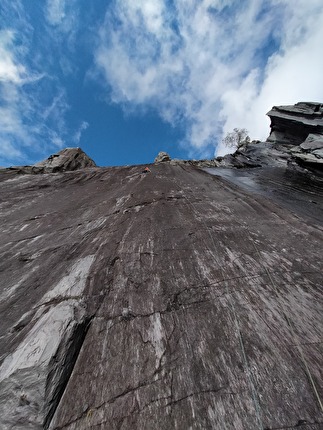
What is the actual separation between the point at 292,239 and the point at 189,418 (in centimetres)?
592

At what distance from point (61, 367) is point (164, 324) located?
6.30 feet

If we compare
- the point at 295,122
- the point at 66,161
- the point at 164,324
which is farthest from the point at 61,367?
the point at 295,122

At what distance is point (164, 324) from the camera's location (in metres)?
4.75

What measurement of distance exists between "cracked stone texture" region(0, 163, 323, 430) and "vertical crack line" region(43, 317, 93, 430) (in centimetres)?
2

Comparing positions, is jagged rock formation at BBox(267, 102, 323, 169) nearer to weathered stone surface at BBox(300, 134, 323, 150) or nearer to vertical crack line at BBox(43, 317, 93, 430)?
weathered stone surface at BBox(300, 134, 323, 150)

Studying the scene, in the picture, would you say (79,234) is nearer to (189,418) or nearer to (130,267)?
(130,267)

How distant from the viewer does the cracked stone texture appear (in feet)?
11.3

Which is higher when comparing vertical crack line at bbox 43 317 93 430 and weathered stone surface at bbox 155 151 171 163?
weathered stone surface at bbox 155 151 171 163

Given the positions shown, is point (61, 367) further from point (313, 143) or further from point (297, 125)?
Result: point (297, 125)

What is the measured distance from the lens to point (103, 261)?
21.6ft

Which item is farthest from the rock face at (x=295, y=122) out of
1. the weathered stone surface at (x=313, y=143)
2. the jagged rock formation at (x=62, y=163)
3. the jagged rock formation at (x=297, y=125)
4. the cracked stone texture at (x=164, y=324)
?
the jagged rock formation at (x=62, y=163)

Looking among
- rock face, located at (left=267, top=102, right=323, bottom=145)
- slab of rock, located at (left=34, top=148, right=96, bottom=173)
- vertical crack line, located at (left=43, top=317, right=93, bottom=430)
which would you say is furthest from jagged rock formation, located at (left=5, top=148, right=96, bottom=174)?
rock face, located at (left=267, top=102, right=323, bottom=145)

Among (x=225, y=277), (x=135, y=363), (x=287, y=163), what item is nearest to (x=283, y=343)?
(x=225, y=277)

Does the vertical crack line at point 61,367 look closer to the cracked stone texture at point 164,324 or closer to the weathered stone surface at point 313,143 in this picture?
the cracked stone texture at point 164,324
